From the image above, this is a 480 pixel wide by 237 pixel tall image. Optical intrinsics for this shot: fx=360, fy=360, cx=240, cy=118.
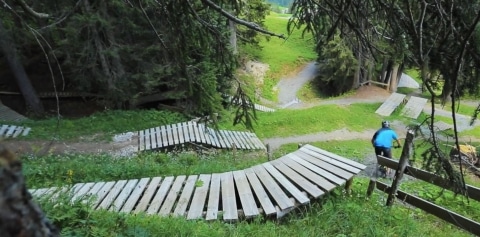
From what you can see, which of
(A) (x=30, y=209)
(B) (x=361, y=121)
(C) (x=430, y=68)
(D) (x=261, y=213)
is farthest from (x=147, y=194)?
(B) (x=361, y=121)

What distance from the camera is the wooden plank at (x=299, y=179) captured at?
19.1 feet

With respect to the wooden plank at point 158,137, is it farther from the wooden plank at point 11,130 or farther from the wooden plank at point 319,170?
the wooden plank at point 319,170

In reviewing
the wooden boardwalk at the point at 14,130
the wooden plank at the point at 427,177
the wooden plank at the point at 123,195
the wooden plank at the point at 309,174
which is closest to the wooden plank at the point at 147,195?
the wooden plank at the point at 123,195

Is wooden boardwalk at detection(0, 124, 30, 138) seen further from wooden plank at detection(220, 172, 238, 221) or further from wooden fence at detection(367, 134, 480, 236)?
wooden fence at detection(367, 134, 480, 236)

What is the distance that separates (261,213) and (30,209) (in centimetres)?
488

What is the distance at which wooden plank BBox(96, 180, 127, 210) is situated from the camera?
18.5ft

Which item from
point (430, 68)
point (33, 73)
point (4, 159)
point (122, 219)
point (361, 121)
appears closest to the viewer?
point (4, 159)

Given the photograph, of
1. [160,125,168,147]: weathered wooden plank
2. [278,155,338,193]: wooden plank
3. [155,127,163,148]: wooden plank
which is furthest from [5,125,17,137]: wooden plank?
[278,155,338,193]: wooden plank

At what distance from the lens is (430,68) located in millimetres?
2549

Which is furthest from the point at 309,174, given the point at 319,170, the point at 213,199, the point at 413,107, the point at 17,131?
the point at 413,107

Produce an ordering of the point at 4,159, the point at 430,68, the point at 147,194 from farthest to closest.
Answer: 1. the point at 147,194
2. the point at 430,68
3. the point at 4,159

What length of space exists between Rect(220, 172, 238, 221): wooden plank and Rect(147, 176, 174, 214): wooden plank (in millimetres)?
957

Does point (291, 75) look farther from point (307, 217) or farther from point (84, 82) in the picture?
point (307, 217)

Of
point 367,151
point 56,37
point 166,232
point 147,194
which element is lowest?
point 367,151
